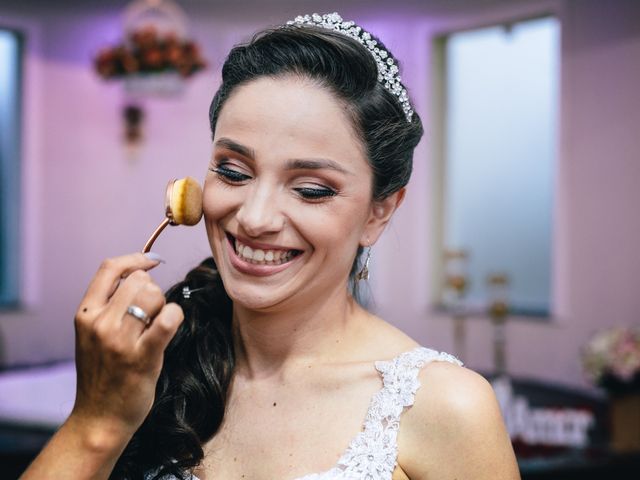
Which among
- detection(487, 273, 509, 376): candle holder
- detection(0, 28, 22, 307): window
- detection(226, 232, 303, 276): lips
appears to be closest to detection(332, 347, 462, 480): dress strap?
detection(226, 232, 303, 276): lips

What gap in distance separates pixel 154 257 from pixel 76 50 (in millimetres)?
4921

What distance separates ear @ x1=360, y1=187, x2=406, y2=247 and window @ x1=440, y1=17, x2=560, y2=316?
143 inches

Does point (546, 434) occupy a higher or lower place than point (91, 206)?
lower

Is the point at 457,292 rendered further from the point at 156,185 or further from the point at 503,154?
the point at 156,185

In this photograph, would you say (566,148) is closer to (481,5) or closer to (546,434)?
(481,5)

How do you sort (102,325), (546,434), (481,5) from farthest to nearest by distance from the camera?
(481,5), (546,434), (102,325)

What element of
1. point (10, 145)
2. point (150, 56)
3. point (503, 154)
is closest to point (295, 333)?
point (150, 56)

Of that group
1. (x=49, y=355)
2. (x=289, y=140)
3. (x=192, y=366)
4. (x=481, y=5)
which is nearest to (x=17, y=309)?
(x=49, y=355)

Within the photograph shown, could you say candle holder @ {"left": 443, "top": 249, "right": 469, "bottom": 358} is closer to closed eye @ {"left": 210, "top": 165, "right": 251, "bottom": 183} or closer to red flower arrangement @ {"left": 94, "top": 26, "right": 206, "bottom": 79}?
red flower arrangement @ {"left": 94, "top": 26, "right": 206, "bottom": 79}

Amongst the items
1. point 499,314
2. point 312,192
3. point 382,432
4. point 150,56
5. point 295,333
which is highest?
point 150,56

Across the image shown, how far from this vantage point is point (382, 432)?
1.39 meters

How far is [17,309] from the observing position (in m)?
5.65

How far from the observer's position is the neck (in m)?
1.52

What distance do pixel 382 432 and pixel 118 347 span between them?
48 cm
